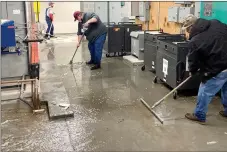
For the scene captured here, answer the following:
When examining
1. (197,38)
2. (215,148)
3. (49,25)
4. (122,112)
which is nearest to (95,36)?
(122,112)

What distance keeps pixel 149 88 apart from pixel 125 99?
26.0 inches

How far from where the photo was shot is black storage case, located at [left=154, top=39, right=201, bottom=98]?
4012mm

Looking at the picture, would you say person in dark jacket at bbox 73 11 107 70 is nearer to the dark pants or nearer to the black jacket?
the black jacket

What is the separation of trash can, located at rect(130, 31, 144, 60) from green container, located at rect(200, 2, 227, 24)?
63.4 inches

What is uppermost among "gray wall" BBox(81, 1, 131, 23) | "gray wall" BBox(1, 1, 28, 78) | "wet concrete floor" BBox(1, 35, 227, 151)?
"gray wall" BBox(81, 1, 131, 23)

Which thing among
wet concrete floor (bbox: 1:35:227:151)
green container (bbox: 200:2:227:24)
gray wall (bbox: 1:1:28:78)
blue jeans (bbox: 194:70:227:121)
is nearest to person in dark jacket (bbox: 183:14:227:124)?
blue jeans (bbox: 194:70:227:121)

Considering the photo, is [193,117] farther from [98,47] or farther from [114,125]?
[98,47]

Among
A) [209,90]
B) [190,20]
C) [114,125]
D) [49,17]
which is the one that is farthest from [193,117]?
[49,17]

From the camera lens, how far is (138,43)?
6195 mm

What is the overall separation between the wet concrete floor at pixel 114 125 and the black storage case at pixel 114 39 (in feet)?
7.20

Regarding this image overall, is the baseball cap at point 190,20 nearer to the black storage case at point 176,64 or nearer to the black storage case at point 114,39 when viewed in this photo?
the black storage case at point 176,64

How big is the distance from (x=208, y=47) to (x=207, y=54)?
0.08 meters

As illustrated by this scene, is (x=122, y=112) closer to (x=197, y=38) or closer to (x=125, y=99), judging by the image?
(x=125, y=99)

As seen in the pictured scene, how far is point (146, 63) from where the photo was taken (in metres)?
5.55
